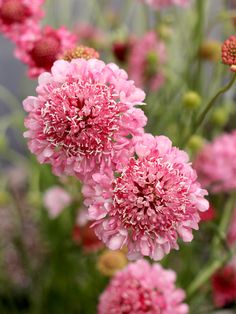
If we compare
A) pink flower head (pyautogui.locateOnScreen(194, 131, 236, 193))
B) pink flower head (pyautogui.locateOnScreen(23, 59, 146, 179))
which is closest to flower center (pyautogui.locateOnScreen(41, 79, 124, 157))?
pink flower head (pyautogui.locateOnScreen(23, 59, 146, 179))

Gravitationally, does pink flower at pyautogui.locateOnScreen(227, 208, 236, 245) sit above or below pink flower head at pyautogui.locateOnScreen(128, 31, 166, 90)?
below

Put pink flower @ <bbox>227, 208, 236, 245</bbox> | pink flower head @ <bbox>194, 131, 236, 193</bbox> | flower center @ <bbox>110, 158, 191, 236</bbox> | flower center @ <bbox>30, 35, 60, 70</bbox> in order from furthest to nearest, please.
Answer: pink flower @ <bbox>227, 208, 236, 245</bbox> < pink flower head @ <bbox>194, 131, 236, 193</bbox> < flower center @ <bbox>30, 35, 60, 70</bbox> < flower center @ <bbox>110, 158, 191, 236</bbox>

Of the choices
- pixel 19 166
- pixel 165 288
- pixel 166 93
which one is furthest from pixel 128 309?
pixel 19 166

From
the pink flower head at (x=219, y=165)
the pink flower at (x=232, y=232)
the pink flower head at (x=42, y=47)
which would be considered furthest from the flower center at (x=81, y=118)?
the pink flower at (x=232, y=232)

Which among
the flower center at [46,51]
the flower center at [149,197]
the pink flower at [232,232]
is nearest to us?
the flower center at [149,197]

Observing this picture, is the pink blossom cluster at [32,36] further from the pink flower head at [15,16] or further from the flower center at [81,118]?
the flower center at [81,118]

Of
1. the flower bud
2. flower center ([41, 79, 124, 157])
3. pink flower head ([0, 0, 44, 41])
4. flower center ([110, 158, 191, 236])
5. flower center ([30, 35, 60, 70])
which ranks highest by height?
the flower bud

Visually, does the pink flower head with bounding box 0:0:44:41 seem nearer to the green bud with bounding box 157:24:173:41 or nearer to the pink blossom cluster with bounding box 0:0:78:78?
the pink blossom cluster with bounding box 0:0:78:78
